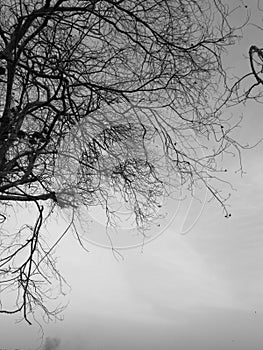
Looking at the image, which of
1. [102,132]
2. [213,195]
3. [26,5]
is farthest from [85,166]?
[26,5]

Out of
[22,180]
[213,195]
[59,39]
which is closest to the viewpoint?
[213,195]

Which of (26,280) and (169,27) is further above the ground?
(169,27)

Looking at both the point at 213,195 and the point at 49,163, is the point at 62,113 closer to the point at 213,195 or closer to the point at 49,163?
the point at 49,163

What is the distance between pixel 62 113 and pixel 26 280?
106 inches

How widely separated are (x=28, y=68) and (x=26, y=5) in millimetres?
880

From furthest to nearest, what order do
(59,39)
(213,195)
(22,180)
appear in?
(59,39) < (22,180) < (213,195)

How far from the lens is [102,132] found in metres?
6.85

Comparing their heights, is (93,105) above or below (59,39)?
below

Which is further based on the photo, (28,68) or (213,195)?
(28,68)

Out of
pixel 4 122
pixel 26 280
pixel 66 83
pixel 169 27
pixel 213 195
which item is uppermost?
pixel 169 27

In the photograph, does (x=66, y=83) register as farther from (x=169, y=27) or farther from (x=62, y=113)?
(x=169, y=27)

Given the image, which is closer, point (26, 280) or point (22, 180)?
point (22, 180)

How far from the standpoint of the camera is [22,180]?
682 cm

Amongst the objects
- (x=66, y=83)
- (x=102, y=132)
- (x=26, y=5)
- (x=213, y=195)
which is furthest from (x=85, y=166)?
(x=26, y=5)
